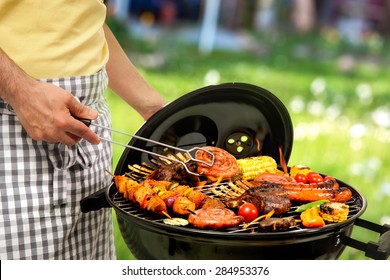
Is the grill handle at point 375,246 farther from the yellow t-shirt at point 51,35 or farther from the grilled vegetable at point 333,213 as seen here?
the yellow t-shirt at point 51,35

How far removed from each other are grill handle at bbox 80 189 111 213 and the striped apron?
0.19 feet

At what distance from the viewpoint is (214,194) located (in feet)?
6.65

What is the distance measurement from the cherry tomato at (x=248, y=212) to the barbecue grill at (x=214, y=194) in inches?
1.2

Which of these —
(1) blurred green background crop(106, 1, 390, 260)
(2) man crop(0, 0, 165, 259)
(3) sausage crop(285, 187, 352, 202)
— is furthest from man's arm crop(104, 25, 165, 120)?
(1) blurred green background crop(106, 1, 390, 260)

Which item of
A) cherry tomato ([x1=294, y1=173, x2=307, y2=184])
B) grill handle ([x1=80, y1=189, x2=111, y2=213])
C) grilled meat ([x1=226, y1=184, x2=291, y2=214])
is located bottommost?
grill handle ([x1=80, y1=189, x2=111, y2=213])

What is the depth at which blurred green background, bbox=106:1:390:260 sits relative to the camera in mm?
4543

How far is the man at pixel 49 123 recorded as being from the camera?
182 centimetres

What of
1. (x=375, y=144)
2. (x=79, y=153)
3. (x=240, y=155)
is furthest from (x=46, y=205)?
(x=375, y=144)

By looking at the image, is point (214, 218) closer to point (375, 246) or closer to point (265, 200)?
point (265, 200)

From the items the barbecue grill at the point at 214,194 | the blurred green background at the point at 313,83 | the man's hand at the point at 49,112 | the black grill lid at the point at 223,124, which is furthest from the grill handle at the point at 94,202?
the blurred green background at the point at 313,83

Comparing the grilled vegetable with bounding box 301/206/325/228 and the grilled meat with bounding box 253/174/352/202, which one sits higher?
the grilled meat with bounding box 253/174/352/202

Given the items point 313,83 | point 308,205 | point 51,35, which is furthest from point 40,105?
point 313,83

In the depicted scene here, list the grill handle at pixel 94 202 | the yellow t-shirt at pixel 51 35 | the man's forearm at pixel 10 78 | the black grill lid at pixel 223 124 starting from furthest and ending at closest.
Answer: the black grill lid at pixel 223 124 < the grill handle at pixel 94 202 < the yellow t-shirt at pixel 51 35 < the man's forearm at pixel 10 78

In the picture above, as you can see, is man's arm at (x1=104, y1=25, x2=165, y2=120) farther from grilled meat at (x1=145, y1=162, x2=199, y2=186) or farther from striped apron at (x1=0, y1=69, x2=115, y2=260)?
Answer: grilled meat at (x1=145, y1=162, x2=199, y2=186)
